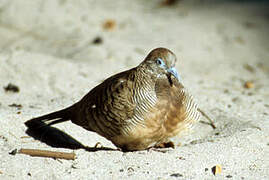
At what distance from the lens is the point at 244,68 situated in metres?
6.49

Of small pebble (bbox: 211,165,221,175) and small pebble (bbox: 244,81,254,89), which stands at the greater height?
small pebble (bbox: 244,81,254,89)

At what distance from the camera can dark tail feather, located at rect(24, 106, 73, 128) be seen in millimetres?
4004

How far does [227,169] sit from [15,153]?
1.57 metres

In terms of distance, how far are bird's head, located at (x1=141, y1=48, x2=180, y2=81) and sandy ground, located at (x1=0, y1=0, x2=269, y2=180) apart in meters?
0.61

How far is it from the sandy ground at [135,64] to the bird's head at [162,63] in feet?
2.00

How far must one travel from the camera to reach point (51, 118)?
402 cm

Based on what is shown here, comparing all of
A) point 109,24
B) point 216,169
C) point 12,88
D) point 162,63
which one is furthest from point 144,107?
point 109,24

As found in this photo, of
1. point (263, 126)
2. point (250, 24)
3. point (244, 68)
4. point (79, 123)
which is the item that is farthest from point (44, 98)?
point (250, 24)

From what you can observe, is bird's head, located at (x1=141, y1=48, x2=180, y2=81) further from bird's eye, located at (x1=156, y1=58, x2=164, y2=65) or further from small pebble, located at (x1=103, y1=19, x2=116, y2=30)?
small pebble, located at (x1=103, y1=19, x2=116, y2=30)

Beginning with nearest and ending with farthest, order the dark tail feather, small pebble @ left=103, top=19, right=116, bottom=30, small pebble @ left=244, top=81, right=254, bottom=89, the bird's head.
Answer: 1. the bird's head
2. the dark tail feather
3. small pebble @ left=244, top=81, right=254, bottom=89
4. small pebble @ left=103, top=19, right=116, bottom=30

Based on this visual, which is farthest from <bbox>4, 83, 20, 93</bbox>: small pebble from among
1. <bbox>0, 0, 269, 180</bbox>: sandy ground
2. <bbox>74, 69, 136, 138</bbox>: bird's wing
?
<bbox>74, 69, 136, 138</bbox>: bird's wing

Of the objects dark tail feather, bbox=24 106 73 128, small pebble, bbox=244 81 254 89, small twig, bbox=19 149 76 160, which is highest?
small pebble, bbox=244 81 254 89

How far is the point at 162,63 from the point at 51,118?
1139 mm

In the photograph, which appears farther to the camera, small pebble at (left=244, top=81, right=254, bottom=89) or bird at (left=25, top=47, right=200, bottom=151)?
small pebble at (left=244, top=81, right=254, bottom=89)
